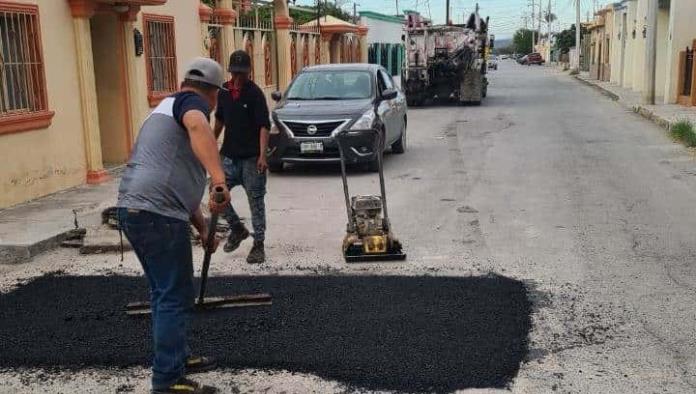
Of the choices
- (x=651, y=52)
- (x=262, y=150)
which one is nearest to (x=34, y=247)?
(x=262, y=150)

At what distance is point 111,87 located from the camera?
11531 mm

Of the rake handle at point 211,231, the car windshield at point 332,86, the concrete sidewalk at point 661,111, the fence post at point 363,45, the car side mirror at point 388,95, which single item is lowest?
the concrete sidewalk at point 661,111

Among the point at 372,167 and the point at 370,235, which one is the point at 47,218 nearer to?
the point at 370,235

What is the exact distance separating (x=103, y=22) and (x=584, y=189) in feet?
24.8

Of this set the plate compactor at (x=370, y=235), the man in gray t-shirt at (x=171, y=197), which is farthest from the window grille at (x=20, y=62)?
the man in gray t-shirt at (x=171, y=197)

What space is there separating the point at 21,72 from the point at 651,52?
18099 millimetres

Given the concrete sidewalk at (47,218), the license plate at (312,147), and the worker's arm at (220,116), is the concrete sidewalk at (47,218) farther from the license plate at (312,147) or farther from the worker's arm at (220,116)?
the license plate at (312,147)

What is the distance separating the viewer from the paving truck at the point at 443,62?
79.7 ft

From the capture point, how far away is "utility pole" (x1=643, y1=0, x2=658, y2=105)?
68.4 ft

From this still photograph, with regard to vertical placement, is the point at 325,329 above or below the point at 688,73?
below

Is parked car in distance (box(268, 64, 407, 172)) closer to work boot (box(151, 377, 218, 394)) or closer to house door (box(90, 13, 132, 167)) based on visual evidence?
house door (box(90, 13, 132, 167))

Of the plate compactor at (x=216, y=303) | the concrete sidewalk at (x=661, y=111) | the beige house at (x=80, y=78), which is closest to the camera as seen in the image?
the plate compactor at (x=216, y=303)

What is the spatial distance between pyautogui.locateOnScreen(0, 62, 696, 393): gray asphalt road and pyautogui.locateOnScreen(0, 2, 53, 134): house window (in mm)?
2575

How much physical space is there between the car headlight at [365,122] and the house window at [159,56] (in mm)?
3712
